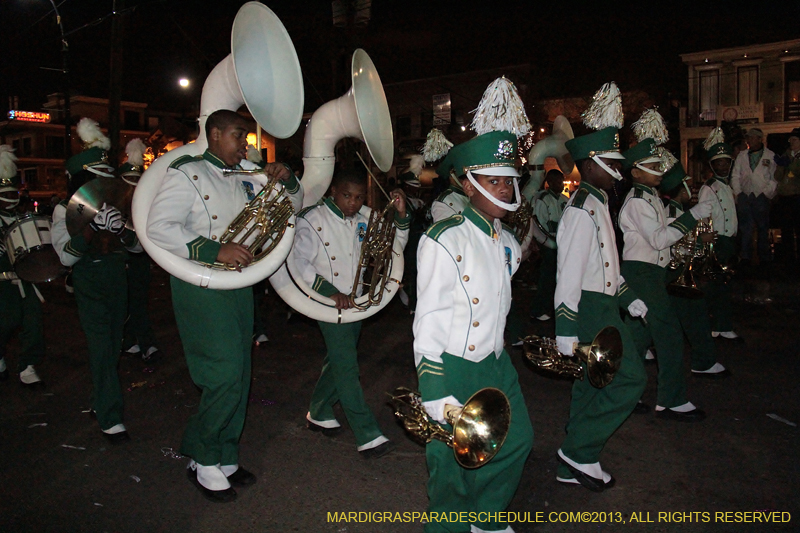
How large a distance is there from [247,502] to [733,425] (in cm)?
395

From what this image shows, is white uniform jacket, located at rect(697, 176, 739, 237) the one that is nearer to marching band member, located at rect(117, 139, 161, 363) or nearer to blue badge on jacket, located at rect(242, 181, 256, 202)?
blue badge on jacket, located at rect(242, 181, 256, 202)

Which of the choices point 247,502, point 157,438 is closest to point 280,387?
point 157,438

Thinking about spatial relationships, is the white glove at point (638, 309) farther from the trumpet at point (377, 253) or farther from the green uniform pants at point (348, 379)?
the green uniform pants at point (348, 379)

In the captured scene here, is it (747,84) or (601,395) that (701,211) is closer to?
(601,395)

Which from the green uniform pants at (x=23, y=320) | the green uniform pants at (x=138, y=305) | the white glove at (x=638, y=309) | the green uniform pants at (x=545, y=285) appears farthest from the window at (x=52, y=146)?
the white glove at (x=638, y=309)

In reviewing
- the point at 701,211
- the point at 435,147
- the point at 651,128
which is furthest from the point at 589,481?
the point at 435,147

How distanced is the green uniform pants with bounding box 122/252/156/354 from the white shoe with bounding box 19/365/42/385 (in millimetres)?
1180

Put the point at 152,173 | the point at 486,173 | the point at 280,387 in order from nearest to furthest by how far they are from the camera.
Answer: the point at 486,173
the point at 152,173
the point at 280,387

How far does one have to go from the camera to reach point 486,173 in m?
3.11

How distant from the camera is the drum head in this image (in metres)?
6.01

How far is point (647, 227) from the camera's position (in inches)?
197

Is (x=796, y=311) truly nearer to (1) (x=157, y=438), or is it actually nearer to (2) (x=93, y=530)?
(1) (x=157, y=438)

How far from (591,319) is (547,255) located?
17.8 ft

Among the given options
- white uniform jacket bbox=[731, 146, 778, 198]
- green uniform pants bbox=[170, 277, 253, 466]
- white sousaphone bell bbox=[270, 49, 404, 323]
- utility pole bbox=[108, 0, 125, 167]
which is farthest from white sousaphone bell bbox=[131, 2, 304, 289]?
white uniform jacket bbox=[731, 146, 778, 198]
